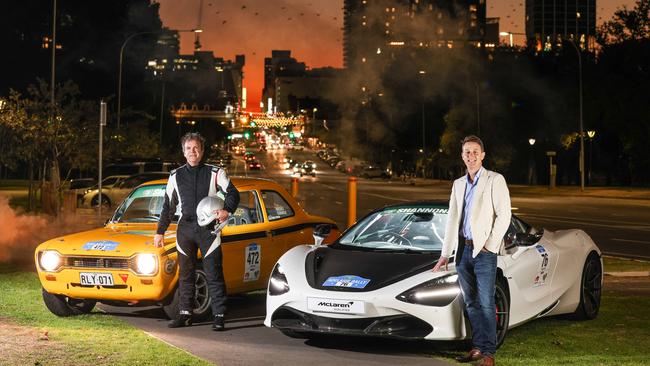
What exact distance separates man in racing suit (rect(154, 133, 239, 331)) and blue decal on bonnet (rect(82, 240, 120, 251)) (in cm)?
56

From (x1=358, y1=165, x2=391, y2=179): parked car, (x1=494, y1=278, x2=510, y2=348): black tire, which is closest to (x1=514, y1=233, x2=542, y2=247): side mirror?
(x1=494, y1=278, x2=510, y2=348): black tire

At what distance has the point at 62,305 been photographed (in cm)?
1097

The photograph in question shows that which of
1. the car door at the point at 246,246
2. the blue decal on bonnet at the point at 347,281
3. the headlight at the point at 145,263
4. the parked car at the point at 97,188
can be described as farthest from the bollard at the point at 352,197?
the parked car at the point at 97,188

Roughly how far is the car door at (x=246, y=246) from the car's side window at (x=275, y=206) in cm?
22

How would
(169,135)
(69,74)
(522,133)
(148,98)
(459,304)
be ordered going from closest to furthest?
(459,304) → (69,74) → (522,133) → (148,98) → (169,135)

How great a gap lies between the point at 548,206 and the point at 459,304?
33.2m

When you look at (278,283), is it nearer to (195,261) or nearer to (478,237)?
Answer: (195,261)

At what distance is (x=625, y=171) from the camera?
7556 cm

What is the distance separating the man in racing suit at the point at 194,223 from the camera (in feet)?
33.1

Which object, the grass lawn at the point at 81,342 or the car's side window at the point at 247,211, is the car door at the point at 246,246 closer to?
the car's side window at the point at 247,211

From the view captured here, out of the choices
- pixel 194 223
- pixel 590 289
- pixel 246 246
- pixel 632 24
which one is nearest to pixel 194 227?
pixel 194 223

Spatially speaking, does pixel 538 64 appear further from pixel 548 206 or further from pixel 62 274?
pixel 62 274

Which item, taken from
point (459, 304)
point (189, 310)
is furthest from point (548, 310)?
point (189, 310)

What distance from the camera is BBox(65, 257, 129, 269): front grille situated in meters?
10.4
